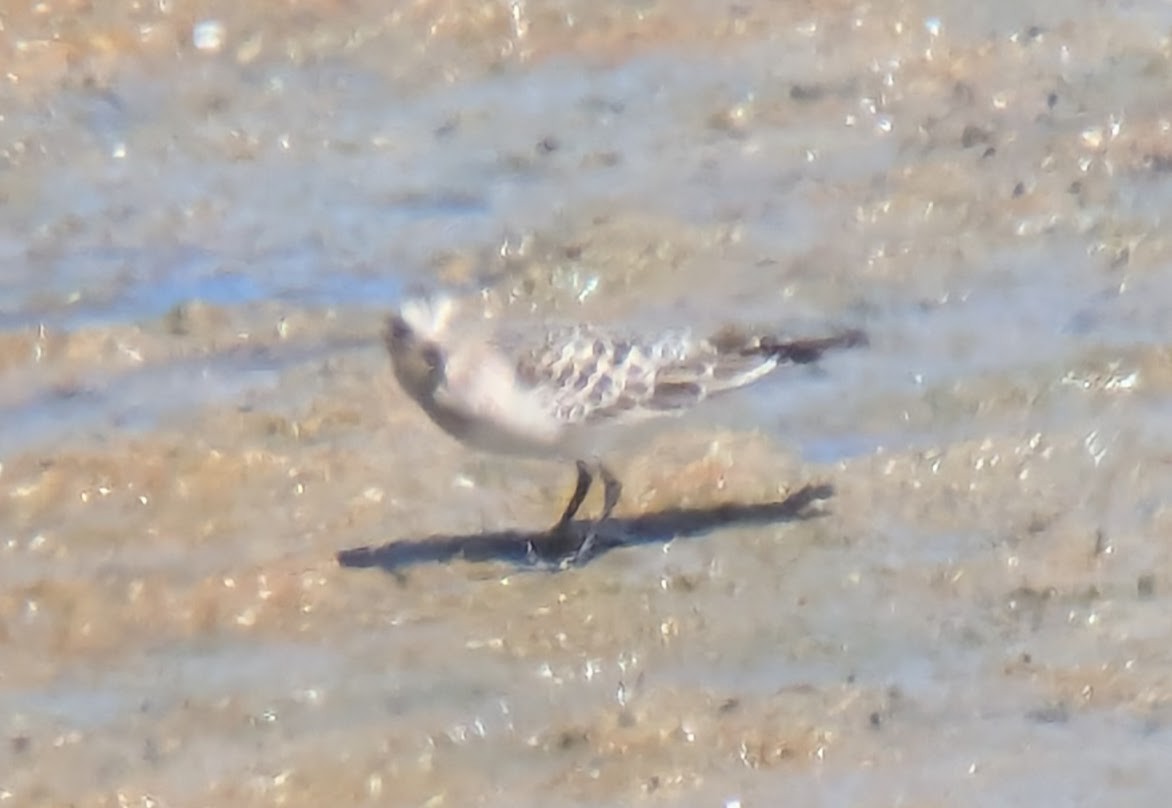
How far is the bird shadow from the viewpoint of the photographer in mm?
5738

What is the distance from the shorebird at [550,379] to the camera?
5.55 m

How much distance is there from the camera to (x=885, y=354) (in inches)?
269

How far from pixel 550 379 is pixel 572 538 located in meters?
0.52

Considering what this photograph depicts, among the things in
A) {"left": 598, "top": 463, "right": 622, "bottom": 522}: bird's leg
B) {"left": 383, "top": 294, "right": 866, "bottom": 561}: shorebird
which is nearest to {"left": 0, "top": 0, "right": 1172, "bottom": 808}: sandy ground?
{"left": 598, "top": 463, "right": 622, "bottom": 522}: bird's leg

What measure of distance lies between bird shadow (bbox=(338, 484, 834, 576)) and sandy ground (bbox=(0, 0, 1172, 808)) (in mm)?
17

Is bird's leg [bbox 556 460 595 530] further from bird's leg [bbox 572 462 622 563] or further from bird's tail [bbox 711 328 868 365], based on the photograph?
bird's tail [bbox 711 328 868 365]

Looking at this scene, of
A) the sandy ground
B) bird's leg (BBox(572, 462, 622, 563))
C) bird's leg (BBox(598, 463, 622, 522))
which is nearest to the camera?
the sandy ground

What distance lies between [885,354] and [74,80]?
15.1 ft

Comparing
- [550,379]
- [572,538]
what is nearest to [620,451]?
[572,538]

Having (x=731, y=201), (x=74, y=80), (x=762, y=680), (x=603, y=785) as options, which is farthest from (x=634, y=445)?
(x=74, y=80)

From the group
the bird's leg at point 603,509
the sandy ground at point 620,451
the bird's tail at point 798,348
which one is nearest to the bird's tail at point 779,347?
the bird's tail at point 798,348

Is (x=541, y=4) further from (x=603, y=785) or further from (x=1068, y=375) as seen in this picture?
(x=603, y=785)

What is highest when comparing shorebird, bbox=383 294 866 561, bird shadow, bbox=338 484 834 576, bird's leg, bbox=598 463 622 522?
shorebird, bbox=383 294 866 561

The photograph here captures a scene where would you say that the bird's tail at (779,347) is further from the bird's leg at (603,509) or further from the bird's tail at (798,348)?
the bird's leg at (603,509)
